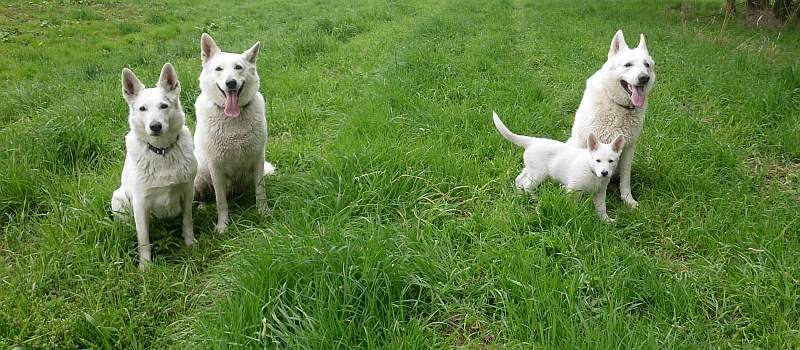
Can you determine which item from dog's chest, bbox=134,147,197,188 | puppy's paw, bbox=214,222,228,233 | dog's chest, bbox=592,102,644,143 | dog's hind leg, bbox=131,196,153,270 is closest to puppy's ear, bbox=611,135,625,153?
dog's chest, bbox=592,102,644,143

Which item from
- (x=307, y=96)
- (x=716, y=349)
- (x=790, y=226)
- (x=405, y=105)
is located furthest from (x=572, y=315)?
(x=307, y=96)

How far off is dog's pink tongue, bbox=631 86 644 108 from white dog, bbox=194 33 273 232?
8.65 ft

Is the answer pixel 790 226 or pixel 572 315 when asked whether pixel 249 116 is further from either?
pixel 790 226

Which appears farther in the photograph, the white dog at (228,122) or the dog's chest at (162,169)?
the white dog at (228,122)

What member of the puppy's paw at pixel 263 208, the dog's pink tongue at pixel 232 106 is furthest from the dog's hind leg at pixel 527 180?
the dog's pink tongue at pixel 232 106

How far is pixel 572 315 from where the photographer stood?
201 centimetres

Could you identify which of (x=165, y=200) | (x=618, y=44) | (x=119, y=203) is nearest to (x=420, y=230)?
(x=165, y=200)

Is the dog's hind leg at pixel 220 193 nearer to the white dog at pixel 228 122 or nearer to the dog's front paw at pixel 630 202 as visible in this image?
the white dog at pixel 228 122

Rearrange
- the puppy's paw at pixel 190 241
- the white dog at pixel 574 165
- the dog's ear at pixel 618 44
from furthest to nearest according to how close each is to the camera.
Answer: the dog's ear at pixel 618 44 < the white dog at pixel 574 165 < the puppy's paw at pixel 190 241

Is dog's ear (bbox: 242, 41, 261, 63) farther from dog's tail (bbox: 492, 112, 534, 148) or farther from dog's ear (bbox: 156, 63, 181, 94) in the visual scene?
dog's tail (bbox: 492, 112, 534, 148)

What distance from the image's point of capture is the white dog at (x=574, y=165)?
3.11 m

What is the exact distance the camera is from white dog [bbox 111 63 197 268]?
2.75 m

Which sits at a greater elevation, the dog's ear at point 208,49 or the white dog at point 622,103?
the dog's ear at point 208,49

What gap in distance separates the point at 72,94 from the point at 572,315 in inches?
232
